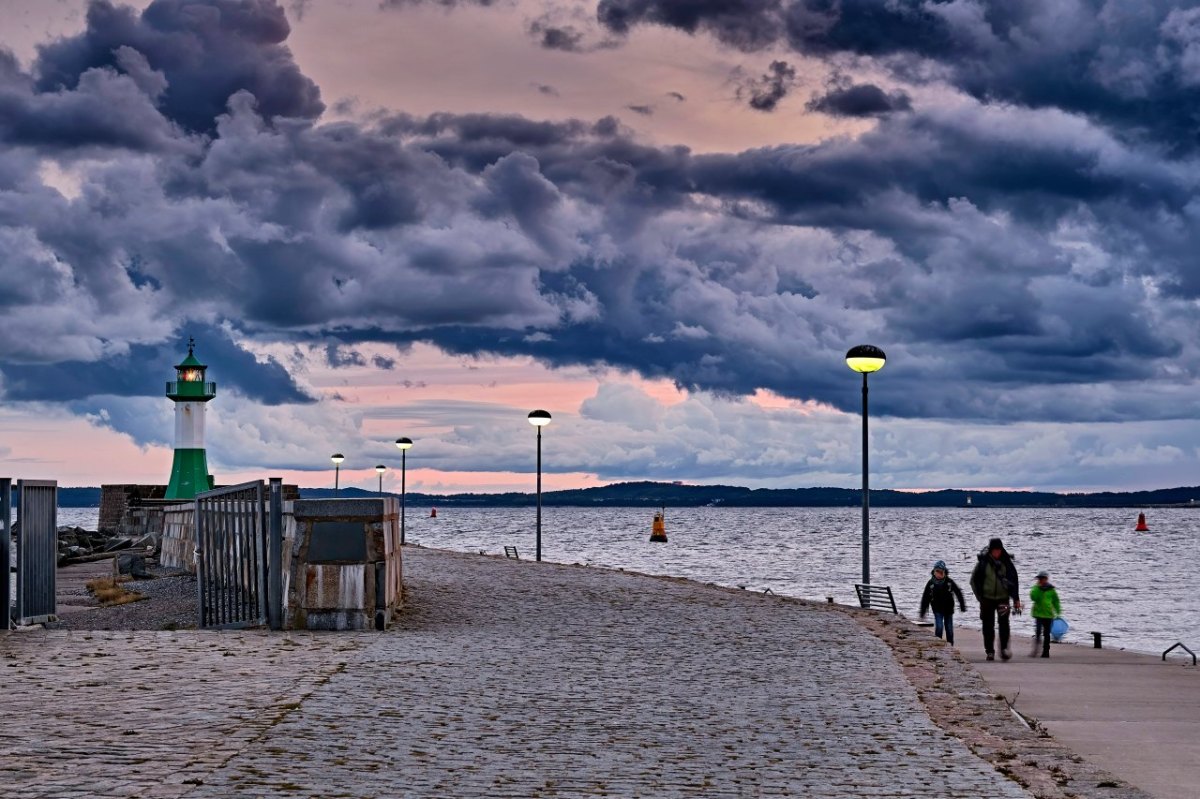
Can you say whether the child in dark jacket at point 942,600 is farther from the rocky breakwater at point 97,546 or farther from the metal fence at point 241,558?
the rocky breakwater at point 97,546

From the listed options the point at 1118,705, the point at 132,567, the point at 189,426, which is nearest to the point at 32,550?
the point at 1118,705

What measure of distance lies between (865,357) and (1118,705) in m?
7.24

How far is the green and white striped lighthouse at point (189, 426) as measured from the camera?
223ft

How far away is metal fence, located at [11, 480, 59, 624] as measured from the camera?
691 inches

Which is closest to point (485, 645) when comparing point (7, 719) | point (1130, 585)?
point (7, 719)

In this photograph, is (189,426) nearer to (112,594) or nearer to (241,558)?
(112,594)

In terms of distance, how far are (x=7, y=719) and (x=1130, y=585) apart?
238 feet

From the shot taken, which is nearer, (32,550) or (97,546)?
(32,550)

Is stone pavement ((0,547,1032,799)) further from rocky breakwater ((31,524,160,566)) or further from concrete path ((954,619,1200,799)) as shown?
rocky breakwater ((31,524,160,566))

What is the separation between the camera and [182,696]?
10977mm

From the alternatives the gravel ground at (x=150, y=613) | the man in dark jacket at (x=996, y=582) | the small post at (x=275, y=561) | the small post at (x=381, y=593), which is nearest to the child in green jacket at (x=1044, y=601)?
the man in dark jacket at (x=996, y=582)

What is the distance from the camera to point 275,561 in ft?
55.0

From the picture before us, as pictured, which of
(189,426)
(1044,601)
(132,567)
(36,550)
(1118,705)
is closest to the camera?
(36,550)

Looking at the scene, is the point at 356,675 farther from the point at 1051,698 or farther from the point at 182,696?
the point at 1051,698
